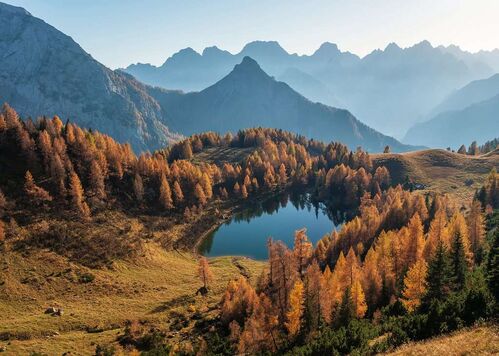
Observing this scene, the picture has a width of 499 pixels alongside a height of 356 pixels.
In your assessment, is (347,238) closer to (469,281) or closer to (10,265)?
(469,281)

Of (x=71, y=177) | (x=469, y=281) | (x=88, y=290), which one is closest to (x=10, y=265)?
(x=88, y=290)

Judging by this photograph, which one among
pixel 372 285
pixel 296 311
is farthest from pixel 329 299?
pixel 372 285

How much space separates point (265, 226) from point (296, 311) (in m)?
104

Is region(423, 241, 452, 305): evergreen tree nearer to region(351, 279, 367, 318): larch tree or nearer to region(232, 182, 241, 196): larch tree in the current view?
region(351, 279, 367, 318): larch tree

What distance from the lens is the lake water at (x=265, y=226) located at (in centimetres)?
12618

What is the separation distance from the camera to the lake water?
12618 cm

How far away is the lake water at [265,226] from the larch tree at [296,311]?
6573cm

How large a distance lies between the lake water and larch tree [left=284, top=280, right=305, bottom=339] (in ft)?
216

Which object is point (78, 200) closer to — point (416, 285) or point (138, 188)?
point (138, 188)

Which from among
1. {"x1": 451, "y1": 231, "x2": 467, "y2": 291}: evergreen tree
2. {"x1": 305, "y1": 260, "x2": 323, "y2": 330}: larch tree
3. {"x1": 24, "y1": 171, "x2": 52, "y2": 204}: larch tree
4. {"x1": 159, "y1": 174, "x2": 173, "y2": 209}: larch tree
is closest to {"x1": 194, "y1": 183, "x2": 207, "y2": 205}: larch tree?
{"x1": 159, "y1": 174, "x2": 173, "y2": 209}: larch tree

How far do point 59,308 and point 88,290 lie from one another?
9752 millimetres

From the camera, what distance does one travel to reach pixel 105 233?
100812 millimetres

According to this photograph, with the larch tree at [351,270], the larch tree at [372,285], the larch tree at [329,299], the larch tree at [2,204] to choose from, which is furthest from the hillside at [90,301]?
the larch tree at [372,285]

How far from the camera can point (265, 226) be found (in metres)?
156
